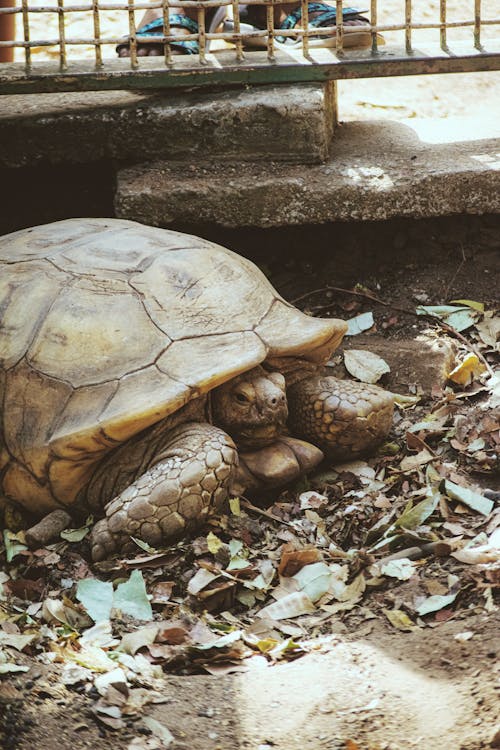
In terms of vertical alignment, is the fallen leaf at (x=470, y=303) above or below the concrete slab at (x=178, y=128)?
below

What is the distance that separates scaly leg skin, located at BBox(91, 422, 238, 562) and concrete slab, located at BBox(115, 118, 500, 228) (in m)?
1.57

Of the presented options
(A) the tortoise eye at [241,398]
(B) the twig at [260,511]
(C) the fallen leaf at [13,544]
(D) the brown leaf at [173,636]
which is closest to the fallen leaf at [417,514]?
(B) the twig at [260,511]

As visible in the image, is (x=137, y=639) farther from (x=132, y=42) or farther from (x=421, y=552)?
(x=132, y=42)

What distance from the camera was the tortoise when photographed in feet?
10.9

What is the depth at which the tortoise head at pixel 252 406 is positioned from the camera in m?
3.54

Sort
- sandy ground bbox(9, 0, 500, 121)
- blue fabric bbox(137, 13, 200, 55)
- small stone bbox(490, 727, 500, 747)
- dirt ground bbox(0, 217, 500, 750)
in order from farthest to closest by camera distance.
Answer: sandy ground bbox(9, 0, 500, 121) < blue fabric bbox(137, 13, 200, 55) < dirt ground bbox(0, 217, 500, 750) < small stone bbox(490, 727, 500, 747)

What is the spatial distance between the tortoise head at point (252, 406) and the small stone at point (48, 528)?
658mm

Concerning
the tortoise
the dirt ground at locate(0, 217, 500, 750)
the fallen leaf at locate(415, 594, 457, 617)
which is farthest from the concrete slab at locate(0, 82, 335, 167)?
the fallen leaf at locate(415, 594, 457, 617)

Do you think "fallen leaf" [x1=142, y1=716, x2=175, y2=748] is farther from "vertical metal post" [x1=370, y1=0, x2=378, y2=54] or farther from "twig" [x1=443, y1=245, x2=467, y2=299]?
→ "vertical metal post" [x1=370, y1=0, x2=378, y2=54]

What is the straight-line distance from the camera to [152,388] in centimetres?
333

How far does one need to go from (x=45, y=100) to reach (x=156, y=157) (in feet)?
2.37

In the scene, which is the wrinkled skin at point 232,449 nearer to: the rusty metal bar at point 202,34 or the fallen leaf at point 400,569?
the fallen leaf at point 400,569

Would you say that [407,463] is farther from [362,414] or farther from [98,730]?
[98,730]

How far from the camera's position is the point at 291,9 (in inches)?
223
